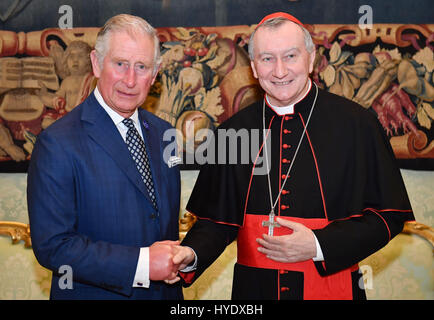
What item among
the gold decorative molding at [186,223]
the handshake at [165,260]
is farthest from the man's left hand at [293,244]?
the gold decorative molding at [186,223]

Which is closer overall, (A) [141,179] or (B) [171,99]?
(A) [141,179]

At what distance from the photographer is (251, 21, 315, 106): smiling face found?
7.55 feet

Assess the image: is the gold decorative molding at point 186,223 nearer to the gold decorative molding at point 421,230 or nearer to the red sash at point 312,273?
the red sash at point 312,273

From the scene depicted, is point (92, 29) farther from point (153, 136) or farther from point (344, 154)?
point (344, 154)

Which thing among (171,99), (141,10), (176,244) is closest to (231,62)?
(171,99)

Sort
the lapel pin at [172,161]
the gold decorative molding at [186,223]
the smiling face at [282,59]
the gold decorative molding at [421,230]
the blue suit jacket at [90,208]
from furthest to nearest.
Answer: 1. the gold decorative molding at [186,223]
2. the gold decorative molding at [421,230]
3. the lapel pin at [172,161]
4. the smiling face at [282,59]
5. the blue suit jacket at [90,208]

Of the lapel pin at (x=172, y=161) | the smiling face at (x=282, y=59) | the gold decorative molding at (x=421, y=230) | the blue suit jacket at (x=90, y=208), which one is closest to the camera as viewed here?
the blue suit jacket at (x=90, y=208)

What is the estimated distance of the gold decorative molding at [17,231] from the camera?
3.42 m

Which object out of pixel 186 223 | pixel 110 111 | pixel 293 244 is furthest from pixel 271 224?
pixel 186 223

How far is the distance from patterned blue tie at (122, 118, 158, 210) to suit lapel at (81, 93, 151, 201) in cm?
5

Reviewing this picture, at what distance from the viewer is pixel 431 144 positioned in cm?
338
